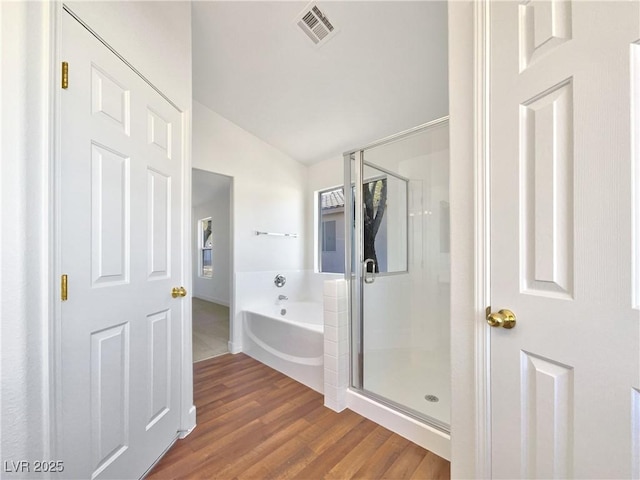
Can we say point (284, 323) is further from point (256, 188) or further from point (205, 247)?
point (205, 247)

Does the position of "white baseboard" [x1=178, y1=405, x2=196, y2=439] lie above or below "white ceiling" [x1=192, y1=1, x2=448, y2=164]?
below

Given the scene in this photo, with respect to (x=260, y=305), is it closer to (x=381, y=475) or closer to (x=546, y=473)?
(x=381, y=475)

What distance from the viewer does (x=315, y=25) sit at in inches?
68.9

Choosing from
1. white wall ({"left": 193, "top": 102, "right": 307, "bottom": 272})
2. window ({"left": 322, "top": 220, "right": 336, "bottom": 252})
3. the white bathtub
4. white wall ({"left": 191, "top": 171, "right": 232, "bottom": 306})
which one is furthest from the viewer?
white wall ({"left": 191, "top": 171, "right": 232, "bottom": 306})

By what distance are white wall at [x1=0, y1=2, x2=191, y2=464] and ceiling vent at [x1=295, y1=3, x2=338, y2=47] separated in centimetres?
135

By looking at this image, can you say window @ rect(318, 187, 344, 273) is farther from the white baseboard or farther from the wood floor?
the white baseboard

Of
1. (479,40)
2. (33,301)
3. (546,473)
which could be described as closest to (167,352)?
(33,301)

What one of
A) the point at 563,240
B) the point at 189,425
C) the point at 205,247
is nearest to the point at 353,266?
the point at 563,240

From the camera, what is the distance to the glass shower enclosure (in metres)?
A: 1.85

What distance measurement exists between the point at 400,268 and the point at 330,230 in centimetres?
156

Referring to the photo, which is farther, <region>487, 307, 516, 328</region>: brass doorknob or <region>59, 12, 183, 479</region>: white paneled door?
<region>59, 12, 183, 479</region>: white paneled door

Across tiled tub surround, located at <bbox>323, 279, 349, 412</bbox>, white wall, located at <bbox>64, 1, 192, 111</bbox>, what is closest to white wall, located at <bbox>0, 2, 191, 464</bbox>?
white wall, located at <bbox>64, 1, 192, 111</bbox>

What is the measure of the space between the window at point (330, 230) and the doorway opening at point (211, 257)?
1.59 m

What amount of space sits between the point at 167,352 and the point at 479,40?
1984mm
